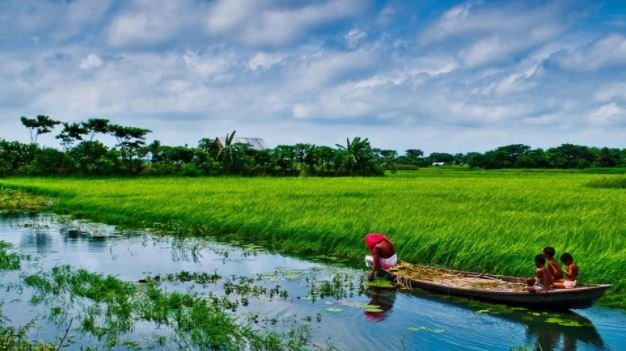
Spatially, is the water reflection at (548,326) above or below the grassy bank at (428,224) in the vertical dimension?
below

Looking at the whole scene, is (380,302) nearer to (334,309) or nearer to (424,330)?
(334,309)

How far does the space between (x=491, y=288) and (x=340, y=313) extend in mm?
2045

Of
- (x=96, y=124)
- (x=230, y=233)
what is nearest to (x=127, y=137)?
(x=96, y=124)

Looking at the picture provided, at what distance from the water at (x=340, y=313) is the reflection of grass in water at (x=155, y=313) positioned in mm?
172

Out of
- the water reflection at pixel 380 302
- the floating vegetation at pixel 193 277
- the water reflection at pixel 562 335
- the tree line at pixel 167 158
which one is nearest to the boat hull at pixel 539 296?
the water reflection at pixel 562 335

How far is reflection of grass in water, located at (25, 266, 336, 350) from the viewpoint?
20.0ft

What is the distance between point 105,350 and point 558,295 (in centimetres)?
508

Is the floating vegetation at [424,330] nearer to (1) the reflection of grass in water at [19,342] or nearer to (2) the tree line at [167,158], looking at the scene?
(1) the reflection of grass in water at [19,342]

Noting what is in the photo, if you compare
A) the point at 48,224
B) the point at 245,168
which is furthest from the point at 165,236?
the point at 245,168

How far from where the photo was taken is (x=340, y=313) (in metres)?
7.34

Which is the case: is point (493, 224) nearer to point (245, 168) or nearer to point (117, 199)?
point (117, 199)

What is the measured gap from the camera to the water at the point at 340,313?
631 centimetres

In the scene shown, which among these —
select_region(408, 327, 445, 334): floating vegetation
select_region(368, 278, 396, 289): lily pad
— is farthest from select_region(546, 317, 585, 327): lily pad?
select_region(368, 278, 396, 289): lily pad

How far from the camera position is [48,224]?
57.4 feet
